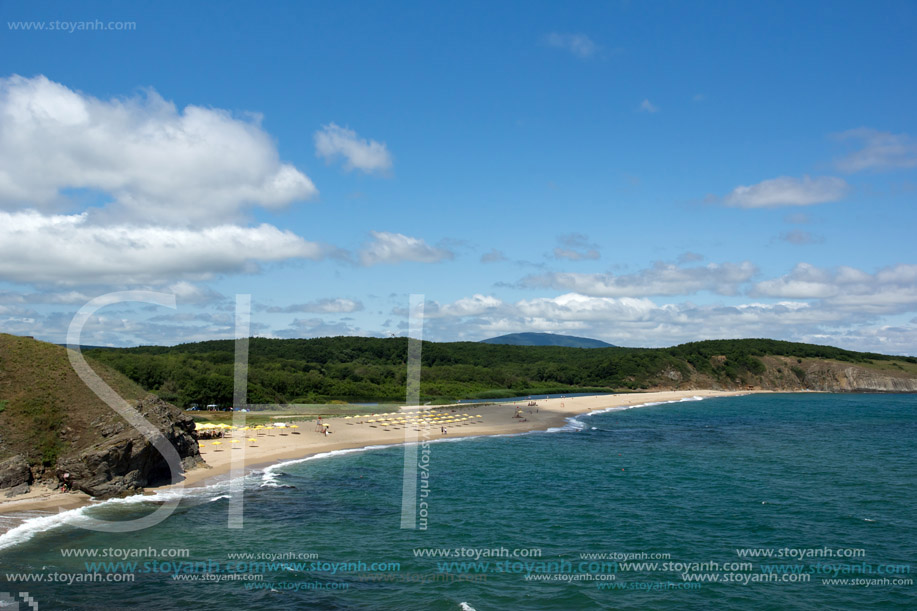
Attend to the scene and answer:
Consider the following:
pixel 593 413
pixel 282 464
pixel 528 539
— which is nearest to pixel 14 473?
pixel 282 464

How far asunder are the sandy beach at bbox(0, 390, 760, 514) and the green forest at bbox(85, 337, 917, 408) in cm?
2522

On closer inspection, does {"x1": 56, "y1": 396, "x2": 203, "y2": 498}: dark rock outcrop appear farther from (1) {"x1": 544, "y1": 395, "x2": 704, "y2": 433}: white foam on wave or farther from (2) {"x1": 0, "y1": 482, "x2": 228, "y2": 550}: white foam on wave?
(1) {"x1": 544, "y1": 395, "x2": 704, "y2": 433}: white foam on wave

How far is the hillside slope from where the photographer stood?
30969 mm

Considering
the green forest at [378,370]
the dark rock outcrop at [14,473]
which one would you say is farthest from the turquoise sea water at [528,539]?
the green forest at [378,370]

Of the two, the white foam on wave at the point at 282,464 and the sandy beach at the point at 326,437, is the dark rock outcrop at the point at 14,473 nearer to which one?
the sandy beach at the point at 326,437

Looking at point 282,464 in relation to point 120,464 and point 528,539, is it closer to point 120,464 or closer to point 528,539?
point 120,464

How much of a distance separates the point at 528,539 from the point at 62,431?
2743 centimetres

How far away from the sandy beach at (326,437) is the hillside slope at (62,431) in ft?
4.34

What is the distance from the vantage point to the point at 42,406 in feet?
109

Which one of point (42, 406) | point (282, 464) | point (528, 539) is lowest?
point (282, 464)

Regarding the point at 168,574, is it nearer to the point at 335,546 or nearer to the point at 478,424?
the point at 335,546

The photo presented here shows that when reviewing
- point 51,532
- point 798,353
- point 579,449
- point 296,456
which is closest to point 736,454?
point 579,449

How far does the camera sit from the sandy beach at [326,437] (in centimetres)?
3016

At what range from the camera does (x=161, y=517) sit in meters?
28.7
